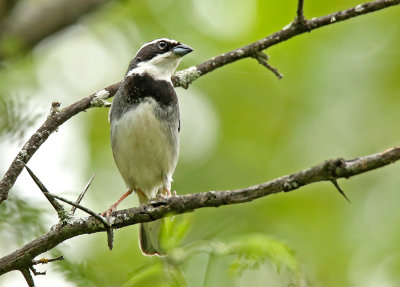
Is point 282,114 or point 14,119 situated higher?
point 282,114

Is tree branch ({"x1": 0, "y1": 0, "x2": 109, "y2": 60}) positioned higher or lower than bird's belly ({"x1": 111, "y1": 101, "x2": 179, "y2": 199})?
higher

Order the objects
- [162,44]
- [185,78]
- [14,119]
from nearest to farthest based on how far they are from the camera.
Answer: [14,119] → [185,78] → [162,44]

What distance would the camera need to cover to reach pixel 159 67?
21.0ft

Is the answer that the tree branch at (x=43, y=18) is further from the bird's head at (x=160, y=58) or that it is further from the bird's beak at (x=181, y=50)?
the bird's beak at (x=181, y=50)

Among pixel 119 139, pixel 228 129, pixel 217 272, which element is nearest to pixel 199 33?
pixel 228 129

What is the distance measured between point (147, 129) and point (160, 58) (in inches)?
40.6

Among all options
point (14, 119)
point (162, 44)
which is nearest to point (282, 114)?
point (162, 44)

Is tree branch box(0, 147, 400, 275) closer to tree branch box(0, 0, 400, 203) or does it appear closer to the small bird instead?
tree branch box(0, 0, 400, 203)

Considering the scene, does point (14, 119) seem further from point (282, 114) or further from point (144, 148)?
point (282, 114)

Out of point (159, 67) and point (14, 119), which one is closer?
point (14, 119)

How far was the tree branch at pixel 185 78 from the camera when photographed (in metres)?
3.93

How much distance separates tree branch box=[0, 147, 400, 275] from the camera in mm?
2811

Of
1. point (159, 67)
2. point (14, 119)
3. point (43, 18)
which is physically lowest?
point (14, 119)

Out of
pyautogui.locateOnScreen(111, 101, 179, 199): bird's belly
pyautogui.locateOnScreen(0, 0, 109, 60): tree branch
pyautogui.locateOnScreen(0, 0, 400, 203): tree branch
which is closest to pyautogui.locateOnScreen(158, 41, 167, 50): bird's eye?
pyautogui.locateOnScreen(111, 101, 179, 199): bird's belly
